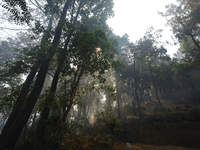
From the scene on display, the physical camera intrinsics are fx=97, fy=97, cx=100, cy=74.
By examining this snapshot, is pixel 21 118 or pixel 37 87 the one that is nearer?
pixel 21 118

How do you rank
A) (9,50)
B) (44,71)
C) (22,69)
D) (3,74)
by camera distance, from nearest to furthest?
(22,69) → (44,71) → (3,74) → (9,50)

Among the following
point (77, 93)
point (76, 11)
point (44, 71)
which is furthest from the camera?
point (76, 11)

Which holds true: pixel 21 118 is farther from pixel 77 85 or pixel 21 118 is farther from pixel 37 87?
pixel 77 85

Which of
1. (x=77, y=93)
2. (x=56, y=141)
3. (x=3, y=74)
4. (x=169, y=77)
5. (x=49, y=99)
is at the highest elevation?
(x=169, y=77)

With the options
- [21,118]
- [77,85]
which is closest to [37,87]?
[21,118]

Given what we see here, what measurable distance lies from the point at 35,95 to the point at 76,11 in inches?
403

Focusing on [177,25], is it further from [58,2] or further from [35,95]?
[35,95]

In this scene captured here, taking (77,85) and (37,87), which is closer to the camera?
(77,85)

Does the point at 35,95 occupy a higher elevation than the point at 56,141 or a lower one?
higher

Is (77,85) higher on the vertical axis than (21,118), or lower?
higher

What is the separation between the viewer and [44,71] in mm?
7371

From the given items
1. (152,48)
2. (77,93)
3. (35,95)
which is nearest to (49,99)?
(77,93)

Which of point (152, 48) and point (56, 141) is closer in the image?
point (56, 141)

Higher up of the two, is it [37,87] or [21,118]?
[37,87]
